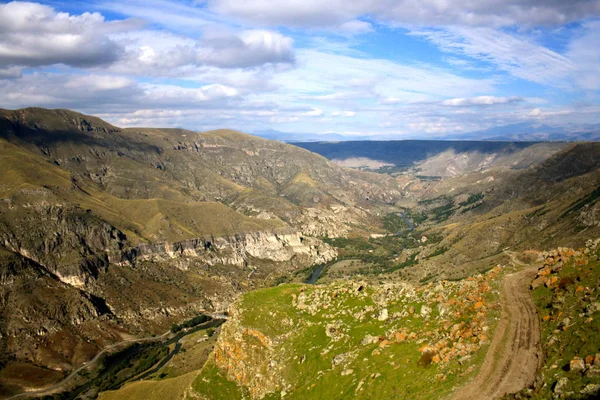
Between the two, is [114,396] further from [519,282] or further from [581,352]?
[581,352]

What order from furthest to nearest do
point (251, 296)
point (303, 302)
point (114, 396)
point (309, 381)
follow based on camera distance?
point (114, 396), point (251, 296), point (303, 302), point (309, 381)

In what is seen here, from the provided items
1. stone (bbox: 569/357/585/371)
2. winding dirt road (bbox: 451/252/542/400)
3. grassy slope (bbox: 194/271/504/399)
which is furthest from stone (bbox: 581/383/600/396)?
grassy slope (bbox: 194/271/504/399)

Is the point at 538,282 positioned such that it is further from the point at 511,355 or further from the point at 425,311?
the point at 511,355

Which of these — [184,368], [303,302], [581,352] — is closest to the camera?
[581,352]

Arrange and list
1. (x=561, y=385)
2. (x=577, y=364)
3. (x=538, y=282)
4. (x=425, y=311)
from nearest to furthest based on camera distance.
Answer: (x=561, y=385), (x=577, y=364), (x=538, y=282), (x=425, y=311)

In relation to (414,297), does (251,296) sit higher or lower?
lower

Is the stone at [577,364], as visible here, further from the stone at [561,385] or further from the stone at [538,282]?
the stone at [538,282]

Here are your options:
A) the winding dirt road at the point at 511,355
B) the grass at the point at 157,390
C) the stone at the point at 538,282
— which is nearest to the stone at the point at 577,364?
the winding dirt road at the point at 511,355

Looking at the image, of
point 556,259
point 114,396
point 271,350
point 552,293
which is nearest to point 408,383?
point 552,293

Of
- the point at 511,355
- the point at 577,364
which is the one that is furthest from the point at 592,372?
the point at 511,355
